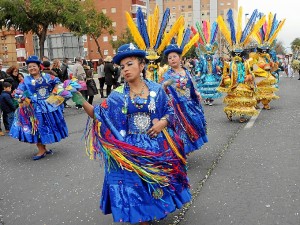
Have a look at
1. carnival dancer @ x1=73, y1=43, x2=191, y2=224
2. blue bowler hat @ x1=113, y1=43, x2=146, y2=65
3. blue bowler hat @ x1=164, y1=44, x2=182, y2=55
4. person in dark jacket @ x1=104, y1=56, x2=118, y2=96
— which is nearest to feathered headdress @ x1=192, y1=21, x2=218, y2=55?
person in dark jacket @ x1=104, y1=56, x2=118, y2=96

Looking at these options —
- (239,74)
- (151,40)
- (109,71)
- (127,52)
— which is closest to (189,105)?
(151,40)

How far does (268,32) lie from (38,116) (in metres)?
Result: 8.43

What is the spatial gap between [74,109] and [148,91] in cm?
967

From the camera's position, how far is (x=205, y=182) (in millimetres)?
4812

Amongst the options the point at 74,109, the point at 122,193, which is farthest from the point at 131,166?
the point at 74,109

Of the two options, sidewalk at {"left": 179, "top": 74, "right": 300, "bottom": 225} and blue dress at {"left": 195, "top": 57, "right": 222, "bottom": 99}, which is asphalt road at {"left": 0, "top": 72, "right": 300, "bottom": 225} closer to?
sidewalk at {"left": 179, "top": 74, "right": 300, "bottom": 225}

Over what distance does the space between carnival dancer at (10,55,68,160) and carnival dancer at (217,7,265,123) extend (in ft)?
13.8

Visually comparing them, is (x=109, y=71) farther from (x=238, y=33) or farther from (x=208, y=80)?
(x=238, y=33)

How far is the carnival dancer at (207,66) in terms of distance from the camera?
12883 millimetres

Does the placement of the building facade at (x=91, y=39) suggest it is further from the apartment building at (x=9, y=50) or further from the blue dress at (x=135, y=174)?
the blue dress at (x=135, y=174)

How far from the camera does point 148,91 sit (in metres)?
3.45

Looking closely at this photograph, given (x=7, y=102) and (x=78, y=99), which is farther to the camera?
(x=7, y=102)

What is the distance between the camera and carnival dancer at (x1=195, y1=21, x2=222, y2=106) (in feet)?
42.3

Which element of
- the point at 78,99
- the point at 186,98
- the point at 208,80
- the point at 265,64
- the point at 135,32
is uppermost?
the point at 135,32
